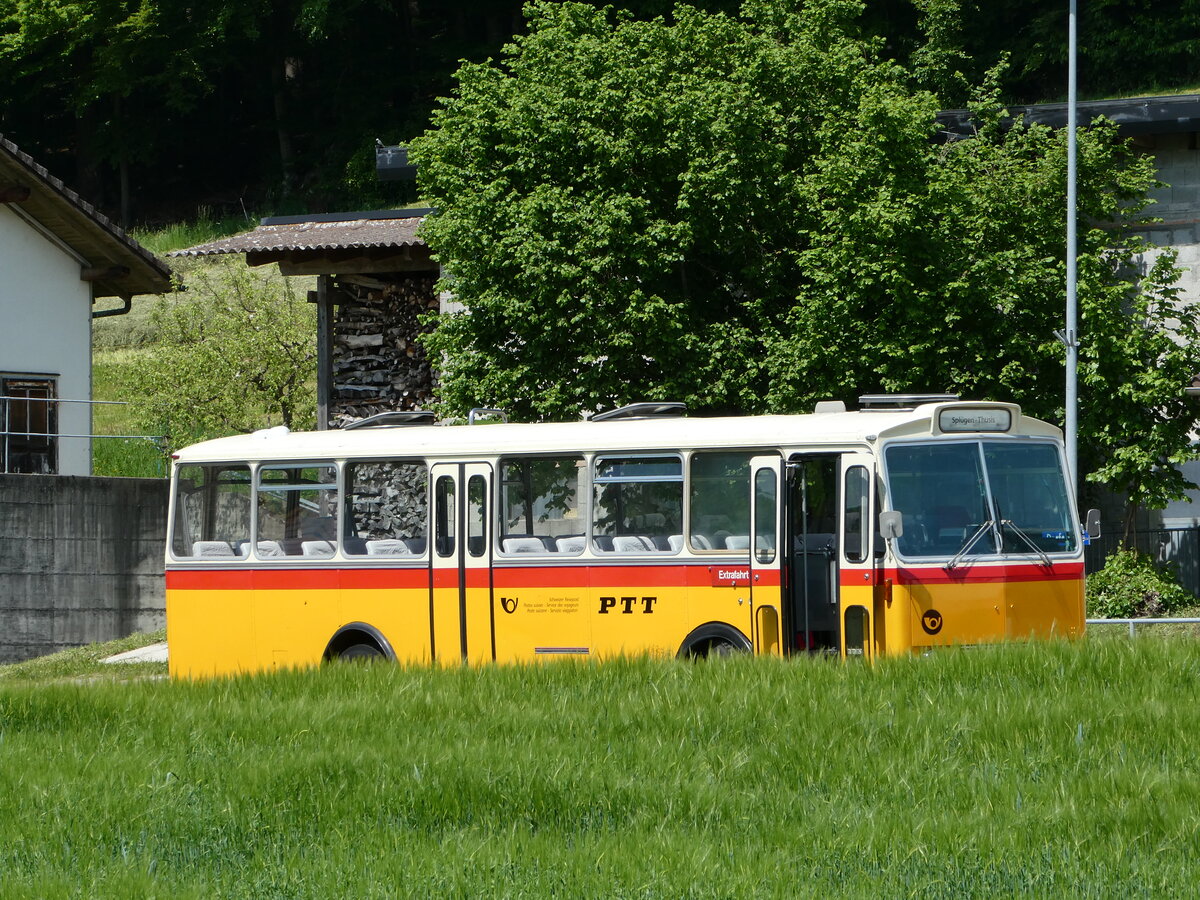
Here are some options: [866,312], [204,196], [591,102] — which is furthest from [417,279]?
[204,196]

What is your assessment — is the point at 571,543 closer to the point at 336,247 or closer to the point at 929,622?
the point at 929,622

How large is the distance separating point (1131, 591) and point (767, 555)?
1141 cm

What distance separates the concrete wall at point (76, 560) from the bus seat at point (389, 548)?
10.9 m

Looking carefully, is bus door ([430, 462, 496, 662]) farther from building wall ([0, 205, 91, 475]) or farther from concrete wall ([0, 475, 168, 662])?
building wall ([0, 205, 91, 475])

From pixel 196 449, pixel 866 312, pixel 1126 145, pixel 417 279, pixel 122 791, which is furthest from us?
pixel 417 279

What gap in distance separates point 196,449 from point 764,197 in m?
9.64

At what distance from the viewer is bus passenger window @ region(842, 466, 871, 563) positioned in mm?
13602

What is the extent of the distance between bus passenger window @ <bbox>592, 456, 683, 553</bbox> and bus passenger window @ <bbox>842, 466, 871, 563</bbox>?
1.64 metres

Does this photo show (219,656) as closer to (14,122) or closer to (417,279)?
(417,279)

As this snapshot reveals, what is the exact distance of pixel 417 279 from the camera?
30359 mm

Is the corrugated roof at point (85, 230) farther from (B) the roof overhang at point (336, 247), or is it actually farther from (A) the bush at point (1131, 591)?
(A) the bush at point (1131, 591)

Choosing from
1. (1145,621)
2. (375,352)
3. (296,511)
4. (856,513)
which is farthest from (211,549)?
(375,352)

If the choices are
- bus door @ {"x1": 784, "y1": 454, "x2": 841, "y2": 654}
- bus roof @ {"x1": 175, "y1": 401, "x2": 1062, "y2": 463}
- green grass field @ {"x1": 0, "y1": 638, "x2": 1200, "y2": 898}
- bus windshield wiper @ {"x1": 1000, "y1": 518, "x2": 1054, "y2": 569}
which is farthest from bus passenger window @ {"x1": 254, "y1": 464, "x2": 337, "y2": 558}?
bus windshield wiper @ {"x1": 1000, "y1": 518, "x2": 1054, "y2": 569}

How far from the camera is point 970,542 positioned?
44.6 feet
